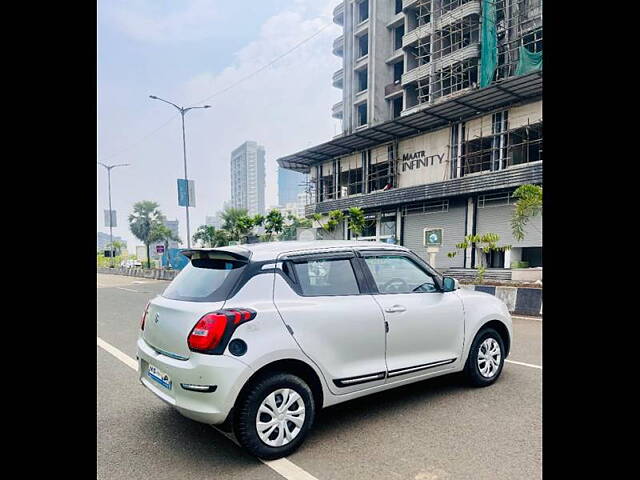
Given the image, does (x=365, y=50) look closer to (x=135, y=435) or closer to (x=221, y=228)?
(x=221, y=228)

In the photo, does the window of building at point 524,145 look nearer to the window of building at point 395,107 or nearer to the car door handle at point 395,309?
the window of building at point 395,107

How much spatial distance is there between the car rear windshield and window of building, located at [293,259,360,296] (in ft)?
1.72

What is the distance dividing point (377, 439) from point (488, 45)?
87.6 feet

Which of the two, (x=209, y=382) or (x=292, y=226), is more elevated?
(x=292, y=226)

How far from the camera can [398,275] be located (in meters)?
4.15

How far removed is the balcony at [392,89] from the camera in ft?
106

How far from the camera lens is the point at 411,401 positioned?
4066mm

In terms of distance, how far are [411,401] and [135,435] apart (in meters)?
2.52

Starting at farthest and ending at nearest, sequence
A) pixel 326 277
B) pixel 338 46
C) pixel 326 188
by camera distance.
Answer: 1. pixel 338 46
2. pixel 326 188
3. pixel 326 277

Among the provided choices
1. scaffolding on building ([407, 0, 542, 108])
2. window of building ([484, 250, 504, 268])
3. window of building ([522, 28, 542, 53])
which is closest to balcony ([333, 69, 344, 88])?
scaffolding on building ([407, 0, 542, 108])

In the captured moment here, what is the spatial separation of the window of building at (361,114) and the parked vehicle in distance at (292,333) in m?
33.1

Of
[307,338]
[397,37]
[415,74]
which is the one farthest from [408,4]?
[307,338]

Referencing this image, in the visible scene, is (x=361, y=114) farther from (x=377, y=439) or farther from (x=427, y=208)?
(x=377, y=439)
